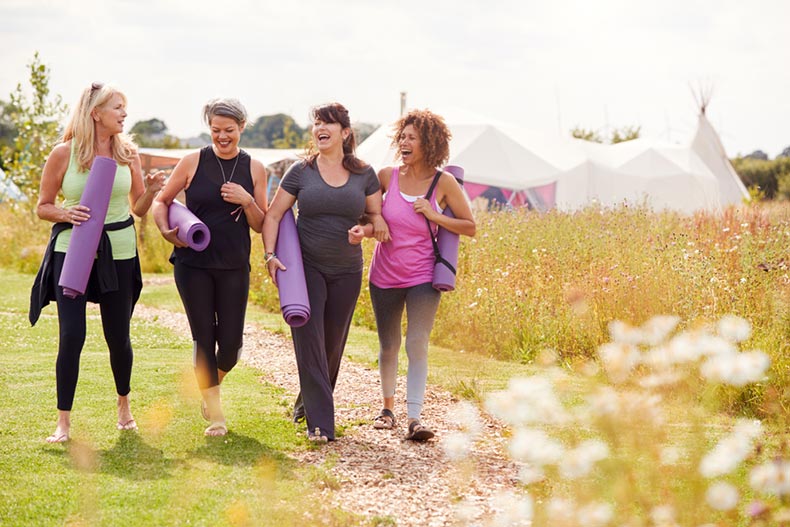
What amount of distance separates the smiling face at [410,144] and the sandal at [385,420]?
154 cm

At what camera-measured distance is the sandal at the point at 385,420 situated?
224 inches

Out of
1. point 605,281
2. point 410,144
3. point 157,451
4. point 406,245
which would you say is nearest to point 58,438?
point 157,451

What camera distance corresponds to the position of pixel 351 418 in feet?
19.9

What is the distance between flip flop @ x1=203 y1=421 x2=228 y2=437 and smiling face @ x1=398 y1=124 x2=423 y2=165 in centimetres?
184

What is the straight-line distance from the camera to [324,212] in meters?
5.23

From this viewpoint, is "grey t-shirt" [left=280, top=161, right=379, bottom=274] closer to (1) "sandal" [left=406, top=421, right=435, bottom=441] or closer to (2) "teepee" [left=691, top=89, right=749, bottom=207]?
(1) "sandal" [left=406, top=421, right=435, bottom=441]

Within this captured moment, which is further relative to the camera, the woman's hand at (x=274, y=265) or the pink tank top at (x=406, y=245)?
the pink tank top at (x=406, y=245)

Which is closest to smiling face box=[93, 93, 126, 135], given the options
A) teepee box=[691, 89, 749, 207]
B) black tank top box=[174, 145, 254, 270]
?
black tank top box=[174, 145, 254, 270]

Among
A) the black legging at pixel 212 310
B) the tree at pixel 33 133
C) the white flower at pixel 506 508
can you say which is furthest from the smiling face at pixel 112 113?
the tree at pixel 33 133

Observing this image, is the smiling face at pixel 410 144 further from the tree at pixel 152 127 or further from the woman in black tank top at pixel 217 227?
the tree at pixel 152 127

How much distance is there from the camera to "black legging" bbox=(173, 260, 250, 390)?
5.10 m

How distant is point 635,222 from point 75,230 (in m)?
7.56

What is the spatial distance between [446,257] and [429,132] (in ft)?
2.35

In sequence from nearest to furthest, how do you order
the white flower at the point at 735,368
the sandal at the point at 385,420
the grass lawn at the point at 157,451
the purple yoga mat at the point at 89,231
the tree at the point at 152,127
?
the white flower at the point at 735,368 < the grass lawn at the point at 157,451 < the purple yoga mat at the point at 89,231 < the sandal at the point at 385,420 < the tree at the point at 152,127
